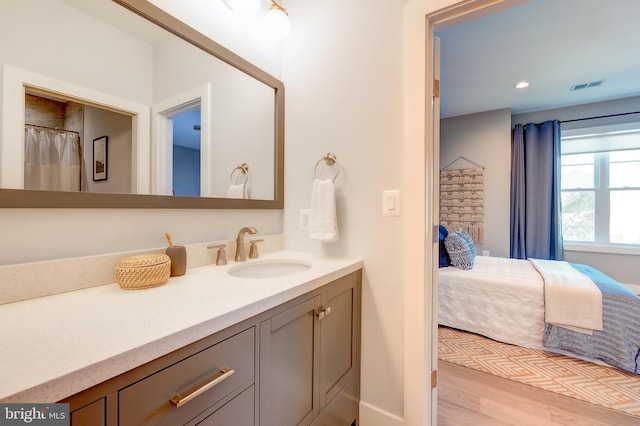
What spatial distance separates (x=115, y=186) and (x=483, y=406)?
7.18ft

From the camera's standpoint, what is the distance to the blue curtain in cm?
377

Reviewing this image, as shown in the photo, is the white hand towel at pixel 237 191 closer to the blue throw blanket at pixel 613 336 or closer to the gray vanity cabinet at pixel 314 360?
the gray vanity cabinet at pixel 314 360

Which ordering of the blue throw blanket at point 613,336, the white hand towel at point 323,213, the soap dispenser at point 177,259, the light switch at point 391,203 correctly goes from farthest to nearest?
the blue throw blanket at point 613,336, the white hand towel at point 323,213, the light switch at point 391,203, the soap dispenser at point 177,259

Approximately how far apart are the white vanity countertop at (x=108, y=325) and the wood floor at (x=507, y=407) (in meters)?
1.29

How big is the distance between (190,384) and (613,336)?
8.91 ft

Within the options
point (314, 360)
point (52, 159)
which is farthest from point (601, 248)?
point (52, 159)

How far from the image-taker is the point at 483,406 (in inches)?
62.3

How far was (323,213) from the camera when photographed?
55.9 inches

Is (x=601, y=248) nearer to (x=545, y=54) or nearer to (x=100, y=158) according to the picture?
(x=545, y=54)

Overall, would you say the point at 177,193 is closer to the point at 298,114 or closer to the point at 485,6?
the point at 298,114

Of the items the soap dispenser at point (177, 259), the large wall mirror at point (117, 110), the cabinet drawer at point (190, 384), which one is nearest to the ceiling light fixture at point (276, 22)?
the large wall mirror at point (117, 110)

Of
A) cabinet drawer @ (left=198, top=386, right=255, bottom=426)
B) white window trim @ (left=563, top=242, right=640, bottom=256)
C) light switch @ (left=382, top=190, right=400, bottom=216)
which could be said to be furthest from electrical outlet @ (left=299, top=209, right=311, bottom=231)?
white window trim @ (left=563, top=242, right=640, bottom=256)

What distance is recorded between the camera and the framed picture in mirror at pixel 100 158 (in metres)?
0.94

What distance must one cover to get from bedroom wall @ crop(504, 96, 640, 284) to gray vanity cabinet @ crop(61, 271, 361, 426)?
12.5 ft
